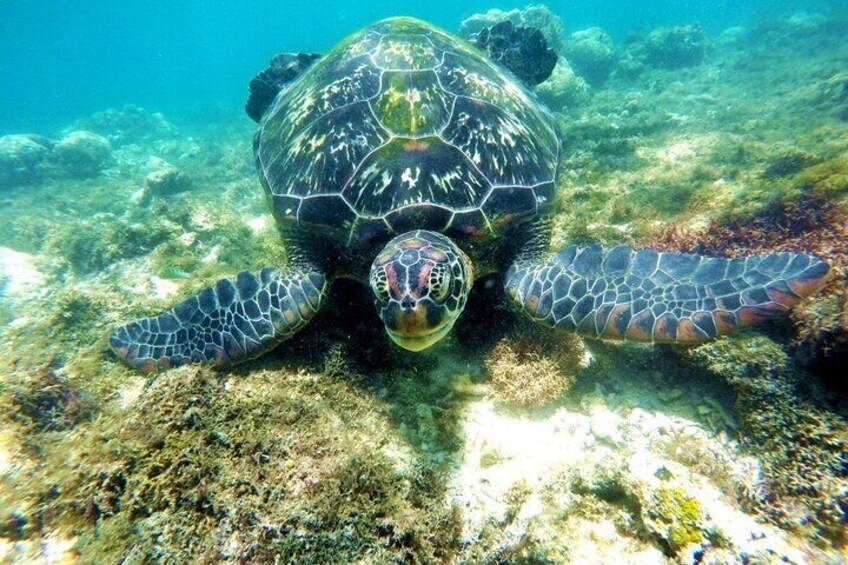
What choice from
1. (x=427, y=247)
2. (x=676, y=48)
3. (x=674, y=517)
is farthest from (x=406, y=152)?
(x=676, y=48)

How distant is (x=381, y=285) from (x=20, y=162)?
19.2 m

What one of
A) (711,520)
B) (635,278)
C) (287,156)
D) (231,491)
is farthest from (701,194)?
(231,491)

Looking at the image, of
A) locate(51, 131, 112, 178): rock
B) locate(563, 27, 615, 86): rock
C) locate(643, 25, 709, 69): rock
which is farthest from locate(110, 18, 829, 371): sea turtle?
locate(643, 25, 709, 69): rock

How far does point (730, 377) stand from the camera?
8.55 feet

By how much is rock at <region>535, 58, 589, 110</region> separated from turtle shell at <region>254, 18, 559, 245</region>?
25.9 ft

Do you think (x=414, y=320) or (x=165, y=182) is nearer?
(x=414, y=320)

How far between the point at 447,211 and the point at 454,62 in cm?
227

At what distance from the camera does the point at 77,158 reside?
14719 mm

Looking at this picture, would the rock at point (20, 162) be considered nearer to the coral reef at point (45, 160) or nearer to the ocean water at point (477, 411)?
the coral reef at point (45, 160)

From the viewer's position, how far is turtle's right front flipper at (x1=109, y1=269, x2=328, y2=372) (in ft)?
9.89

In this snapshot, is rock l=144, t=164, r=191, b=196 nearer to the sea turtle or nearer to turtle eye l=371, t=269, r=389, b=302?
the sea turtle

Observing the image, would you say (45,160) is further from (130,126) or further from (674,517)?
(674,517)

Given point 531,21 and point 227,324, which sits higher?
point 531,21

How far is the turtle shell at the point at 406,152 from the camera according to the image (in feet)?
11.0
